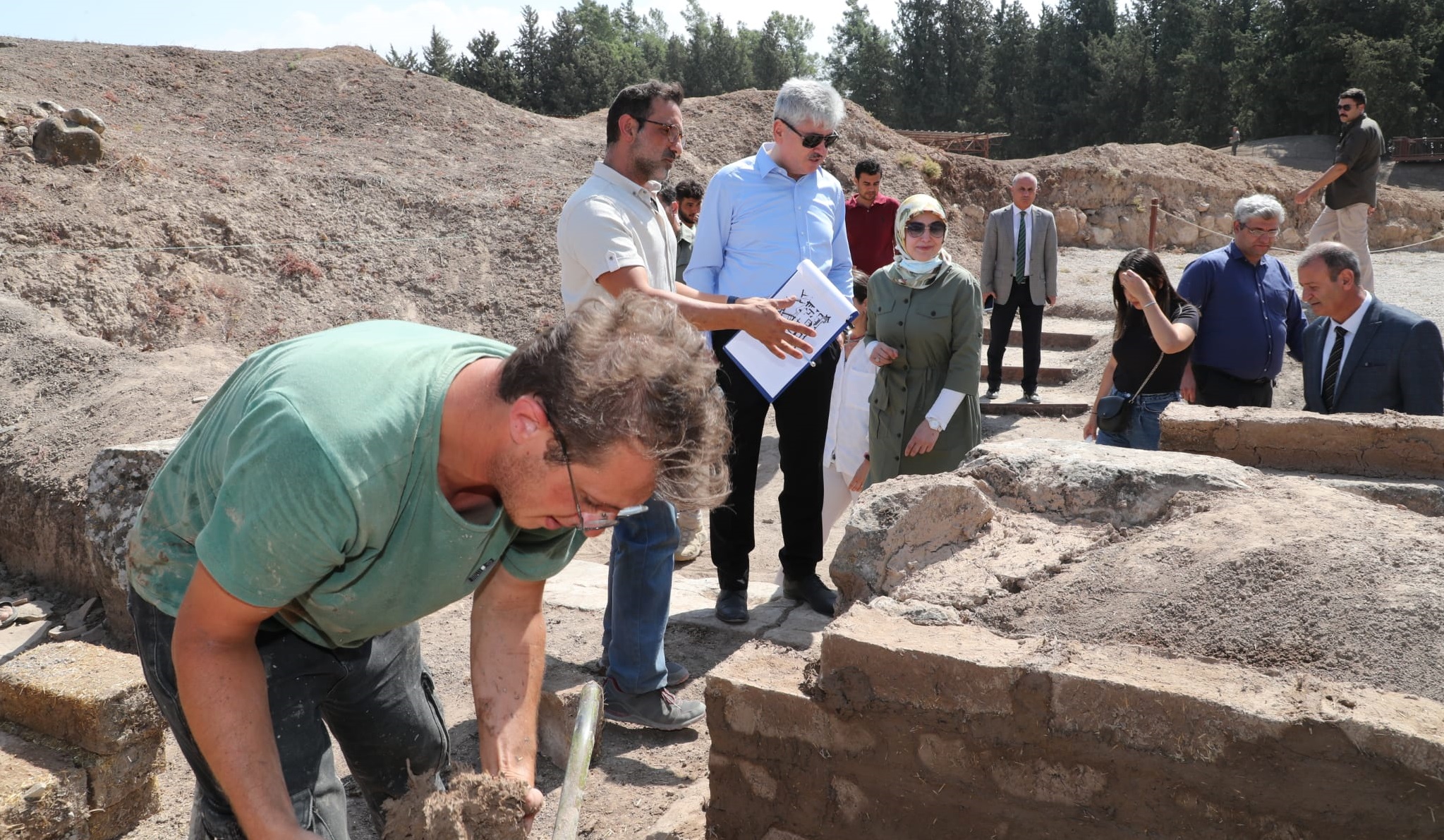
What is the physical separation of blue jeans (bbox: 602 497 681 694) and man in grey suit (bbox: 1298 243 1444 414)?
296 cm

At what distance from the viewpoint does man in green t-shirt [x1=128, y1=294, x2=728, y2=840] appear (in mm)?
1525

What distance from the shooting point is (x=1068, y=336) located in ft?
37.3

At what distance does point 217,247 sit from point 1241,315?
372 inches

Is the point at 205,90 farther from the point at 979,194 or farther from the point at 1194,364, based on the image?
the point at 1194,364

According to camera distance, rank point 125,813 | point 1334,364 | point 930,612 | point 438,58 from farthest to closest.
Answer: point 438,58, point 1334,364, point 125,813, point 930,612

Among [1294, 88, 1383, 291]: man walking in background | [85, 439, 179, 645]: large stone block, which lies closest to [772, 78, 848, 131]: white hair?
[85, 439, 179, 645]: large stone block

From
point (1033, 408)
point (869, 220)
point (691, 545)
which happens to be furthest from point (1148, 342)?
point (1033, 408)

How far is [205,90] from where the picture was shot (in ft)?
46.7

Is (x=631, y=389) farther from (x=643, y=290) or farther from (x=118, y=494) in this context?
(x=118, y=494)

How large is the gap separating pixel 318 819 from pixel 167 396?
15.7ft

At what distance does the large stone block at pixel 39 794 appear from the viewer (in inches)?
112

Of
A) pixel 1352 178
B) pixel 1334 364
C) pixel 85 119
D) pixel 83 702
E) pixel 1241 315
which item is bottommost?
→ pixel 83 702

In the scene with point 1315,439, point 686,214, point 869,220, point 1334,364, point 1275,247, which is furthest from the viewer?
point 1275,247

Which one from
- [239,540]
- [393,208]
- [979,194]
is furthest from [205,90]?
[239,540]
